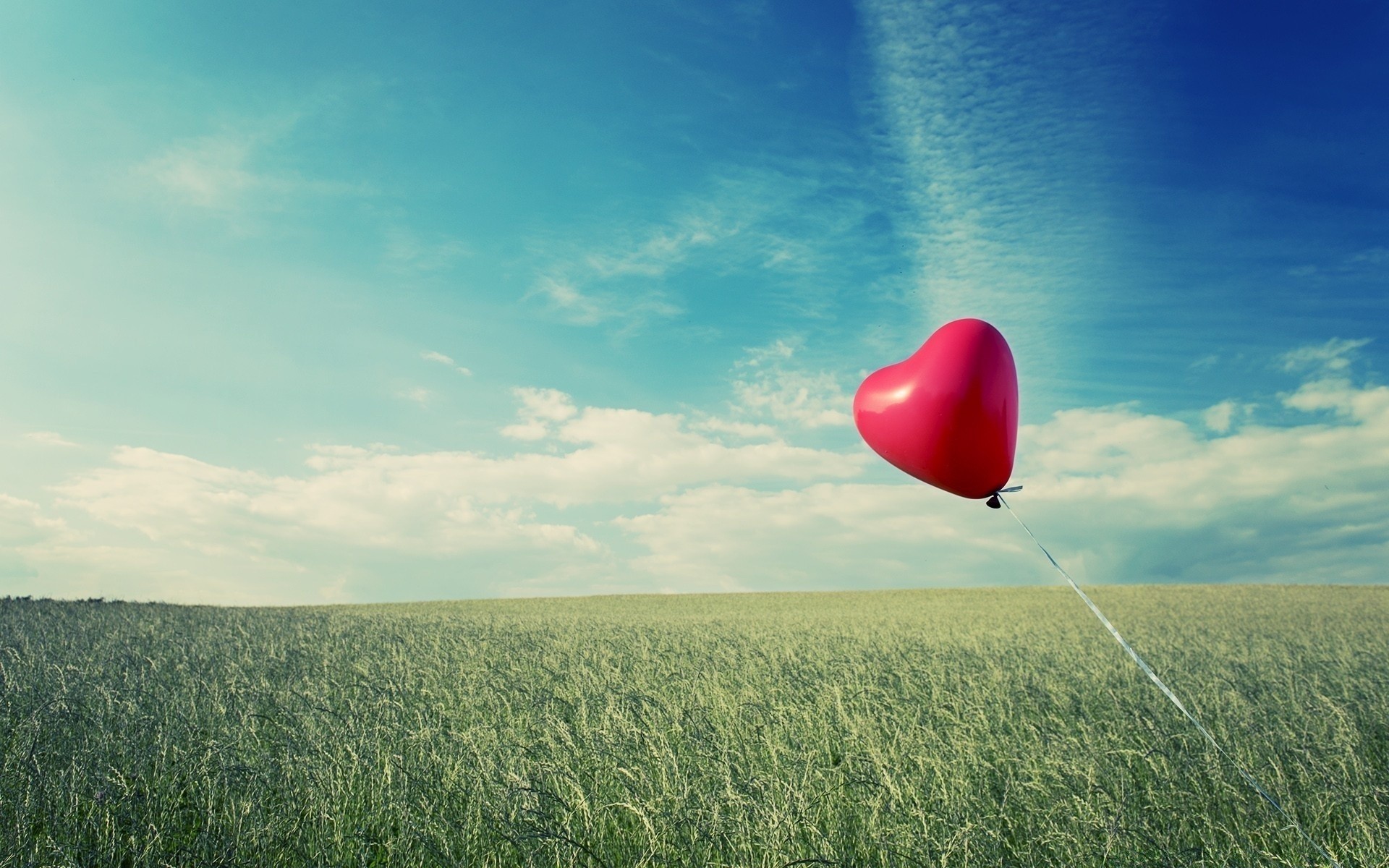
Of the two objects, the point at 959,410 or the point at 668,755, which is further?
the point at 668,755

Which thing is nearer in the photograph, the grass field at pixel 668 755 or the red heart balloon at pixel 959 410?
the grass field at pixel 668 755

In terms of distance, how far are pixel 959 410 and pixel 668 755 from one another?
9.62 feet

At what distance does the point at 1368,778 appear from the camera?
5.78 m

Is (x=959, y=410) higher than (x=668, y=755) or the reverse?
higher

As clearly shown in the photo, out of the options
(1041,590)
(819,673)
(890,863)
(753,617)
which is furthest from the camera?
(1041,590)

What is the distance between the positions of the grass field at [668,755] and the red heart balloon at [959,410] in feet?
6.38

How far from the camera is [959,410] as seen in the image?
4691 millimetres

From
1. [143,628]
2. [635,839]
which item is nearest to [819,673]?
[635,839]

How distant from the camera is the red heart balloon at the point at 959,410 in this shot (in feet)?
15.4

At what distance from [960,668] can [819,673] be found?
1.96 meters

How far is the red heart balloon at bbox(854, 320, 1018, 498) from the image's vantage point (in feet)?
15.4

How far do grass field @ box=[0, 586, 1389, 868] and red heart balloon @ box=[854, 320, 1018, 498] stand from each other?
1945mm

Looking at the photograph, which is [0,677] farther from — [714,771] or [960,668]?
[960,668]

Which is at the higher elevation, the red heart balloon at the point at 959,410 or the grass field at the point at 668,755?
the red heart balloon at the point at 959,410
